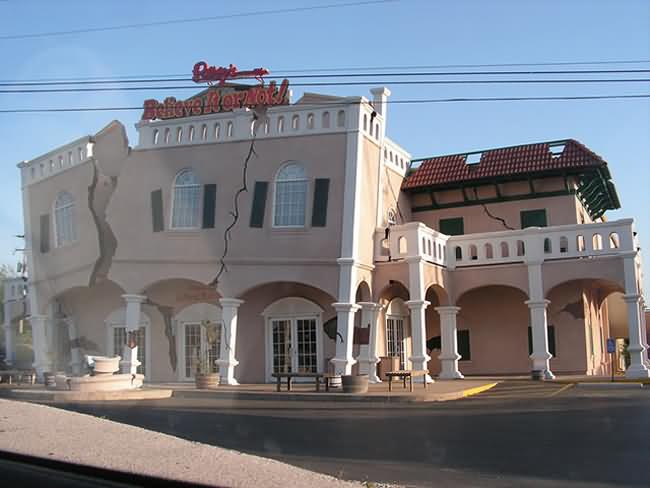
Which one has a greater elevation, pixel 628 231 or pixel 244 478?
pixel 628 231

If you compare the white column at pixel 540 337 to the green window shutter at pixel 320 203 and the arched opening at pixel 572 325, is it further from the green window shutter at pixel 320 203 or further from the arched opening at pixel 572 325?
the green window shutter at pixel 320 203

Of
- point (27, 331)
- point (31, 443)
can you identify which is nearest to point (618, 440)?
point (31, 443)

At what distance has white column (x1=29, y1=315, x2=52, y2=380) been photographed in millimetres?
27062

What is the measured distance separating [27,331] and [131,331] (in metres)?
15.5

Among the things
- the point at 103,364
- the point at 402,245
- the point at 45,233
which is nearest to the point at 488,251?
the point at 402,245

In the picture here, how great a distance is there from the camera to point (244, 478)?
26.7 ft

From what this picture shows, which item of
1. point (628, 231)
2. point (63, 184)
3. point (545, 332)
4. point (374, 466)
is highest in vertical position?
point (63, 184)

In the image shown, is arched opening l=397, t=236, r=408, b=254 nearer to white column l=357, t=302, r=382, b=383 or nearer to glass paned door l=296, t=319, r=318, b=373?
white column l=357, t=302, r=382, b=383

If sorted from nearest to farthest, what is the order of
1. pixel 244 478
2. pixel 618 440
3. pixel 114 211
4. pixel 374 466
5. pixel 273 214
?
pixel 244 478 → pixel 374 466 → pixel 618 440 → pixel 273 214 → pixel 114 211

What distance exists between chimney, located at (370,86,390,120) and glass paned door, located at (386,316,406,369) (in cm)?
668

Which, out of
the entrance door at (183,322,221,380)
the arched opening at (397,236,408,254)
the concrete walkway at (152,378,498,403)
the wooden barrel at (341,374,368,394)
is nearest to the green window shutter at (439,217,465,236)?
the arched opening at (397,236,408,254)

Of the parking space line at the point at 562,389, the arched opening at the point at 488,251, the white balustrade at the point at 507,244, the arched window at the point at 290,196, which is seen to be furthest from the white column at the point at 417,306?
the parking space line at the point at 562,389

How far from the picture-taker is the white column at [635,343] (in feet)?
70.6

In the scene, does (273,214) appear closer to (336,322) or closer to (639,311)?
(336,322)
